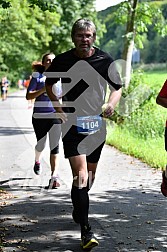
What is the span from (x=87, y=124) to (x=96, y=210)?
5.39 feet

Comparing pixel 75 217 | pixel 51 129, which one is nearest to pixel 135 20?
pixel 51 129

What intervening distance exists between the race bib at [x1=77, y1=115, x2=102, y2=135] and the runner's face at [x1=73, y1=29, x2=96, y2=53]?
640 millimetres

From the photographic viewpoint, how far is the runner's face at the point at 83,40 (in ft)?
17.8

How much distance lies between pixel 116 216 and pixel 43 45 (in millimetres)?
49493

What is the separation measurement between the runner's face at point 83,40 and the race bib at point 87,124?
2.10 feet

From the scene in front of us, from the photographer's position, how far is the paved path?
5445 mm

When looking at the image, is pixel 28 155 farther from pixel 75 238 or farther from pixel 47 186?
pixel 75 238

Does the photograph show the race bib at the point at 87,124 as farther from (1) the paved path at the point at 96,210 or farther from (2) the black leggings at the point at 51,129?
(2) the black leggings at the point at 51,129

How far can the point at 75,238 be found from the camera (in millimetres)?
5570

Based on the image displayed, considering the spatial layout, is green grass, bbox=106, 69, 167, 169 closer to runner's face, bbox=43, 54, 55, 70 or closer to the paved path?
the paved path

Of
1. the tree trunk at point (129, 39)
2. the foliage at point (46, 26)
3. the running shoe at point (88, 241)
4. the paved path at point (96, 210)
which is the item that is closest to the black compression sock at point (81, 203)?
the running shoe at point (88, 241)

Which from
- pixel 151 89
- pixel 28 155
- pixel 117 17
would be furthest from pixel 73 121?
pixel 117 17

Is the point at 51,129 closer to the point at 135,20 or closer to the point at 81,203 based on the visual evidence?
the point at 81,203

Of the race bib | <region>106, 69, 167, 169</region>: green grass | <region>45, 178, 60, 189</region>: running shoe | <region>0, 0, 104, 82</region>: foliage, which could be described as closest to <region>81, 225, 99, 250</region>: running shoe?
the race bib
